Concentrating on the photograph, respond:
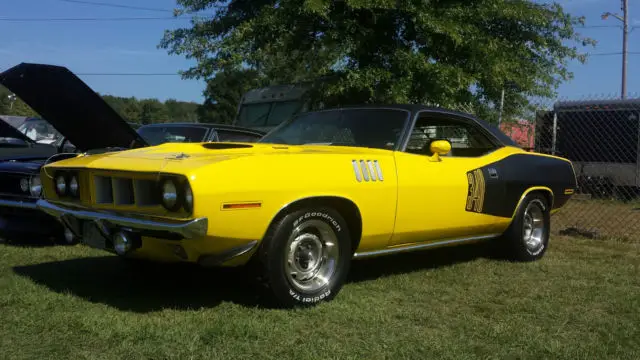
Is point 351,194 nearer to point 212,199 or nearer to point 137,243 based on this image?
point 212,199

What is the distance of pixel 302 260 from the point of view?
4059 millimetres

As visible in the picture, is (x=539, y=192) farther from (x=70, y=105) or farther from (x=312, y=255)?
(x=70, y=105)

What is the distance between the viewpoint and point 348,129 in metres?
4.99

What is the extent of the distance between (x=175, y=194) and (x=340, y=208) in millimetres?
1160

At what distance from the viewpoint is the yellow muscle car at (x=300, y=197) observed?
3.54m

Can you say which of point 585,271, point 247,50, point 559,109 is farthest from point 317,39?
point 585,271

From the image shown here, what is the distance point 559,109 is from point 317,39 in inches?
186

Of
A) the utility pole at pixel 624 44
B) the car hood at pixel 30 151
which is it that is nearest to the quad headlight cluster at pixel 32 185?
the car hood at pixel 30 151

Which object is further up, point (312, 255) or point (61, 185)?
point (61, 185)

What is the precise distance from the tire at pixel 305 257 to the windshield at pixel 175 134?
3827mm

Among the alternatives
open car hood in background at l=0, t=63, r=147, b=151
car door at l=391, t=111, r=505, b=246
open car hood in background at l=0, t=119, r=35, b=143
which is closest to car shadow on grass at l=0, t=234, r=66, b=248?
open car hood in background at l=0, t=63, r=147, b=151

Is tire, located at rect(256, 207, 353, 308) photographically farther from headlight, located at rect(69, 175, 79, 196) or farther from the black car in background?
the black car in background

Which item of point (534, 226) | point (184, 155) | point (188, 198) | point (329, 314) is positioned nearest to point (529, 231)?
point (534, 226)

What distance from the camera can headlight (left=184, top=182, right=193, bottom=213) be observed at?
3.41m
